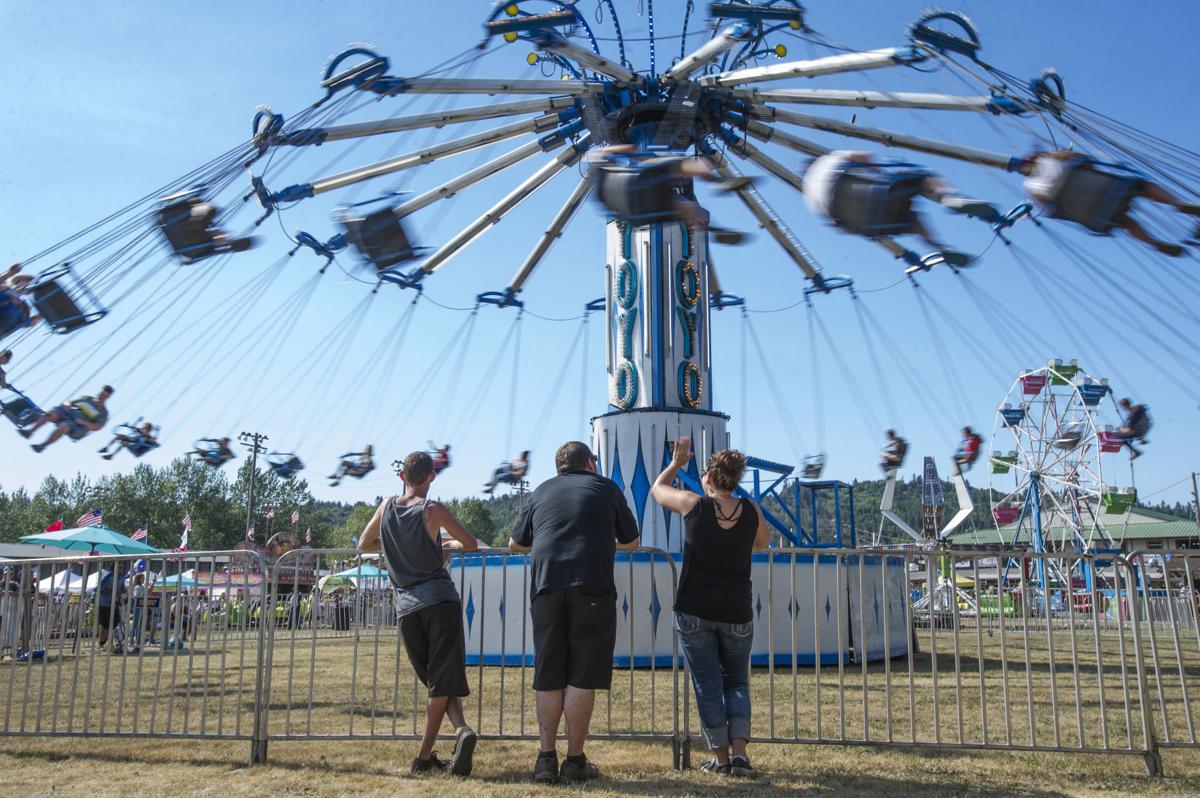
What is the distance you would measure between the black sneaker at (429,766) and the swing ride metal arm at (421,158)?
9772 mm

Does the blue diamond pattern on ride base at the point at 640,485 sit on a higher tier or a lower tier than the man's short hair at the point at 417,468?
higher

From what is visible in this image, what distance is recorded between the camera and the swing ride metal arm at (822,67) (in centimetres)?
1298

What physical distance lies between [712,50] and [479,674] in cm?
1107

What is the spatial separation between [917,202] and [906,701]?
4.99m

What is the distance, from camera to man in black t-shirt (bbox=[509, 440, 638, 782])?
5.20 metres

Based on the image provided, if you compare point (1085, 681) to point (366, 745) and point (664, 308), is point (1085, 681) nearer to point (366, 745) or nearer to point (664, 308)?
point (366, 745)

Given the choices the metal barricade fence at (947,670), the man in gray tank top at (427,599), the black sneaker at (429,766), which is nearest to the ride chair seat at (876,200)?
the metal barricade fence at (947,670)

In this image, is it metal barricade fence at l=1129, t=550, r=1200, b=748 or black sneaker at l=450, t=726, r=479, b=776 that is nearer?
black sneaker at l=450, t=726, r=479, b=776

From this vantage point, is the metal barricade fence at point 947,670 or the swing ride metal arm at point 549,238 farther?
the swing ride metal arm at point 549,238

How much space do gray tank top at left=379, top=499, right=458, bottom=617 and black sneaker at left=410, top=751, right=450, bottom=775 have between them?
0.86 metres

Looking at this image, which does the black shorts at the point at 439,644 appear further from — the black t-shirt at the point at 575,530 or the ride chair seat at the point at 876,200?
the ride chair seat at the point at 876,200

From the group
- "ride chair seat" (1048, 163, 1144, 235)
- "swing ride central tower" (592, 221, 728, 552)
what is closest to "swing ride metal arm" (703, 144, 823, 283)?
"swing ride central tower" (592, 221, 728, 552)

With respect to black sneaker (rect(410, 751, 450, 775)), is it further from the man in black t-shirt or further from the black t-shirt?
the black t-shirt

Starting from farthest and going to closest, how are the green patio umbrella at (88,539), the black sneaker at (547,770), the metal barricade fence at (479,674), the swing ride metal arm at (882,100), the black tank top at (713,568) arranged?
the green patio umbrella at (88,539) < the swing ride metal arm at (882,100) < the metal barricade fence at (479,674) < the black tank top at (713,568) < the black sneaker at (547,770)
